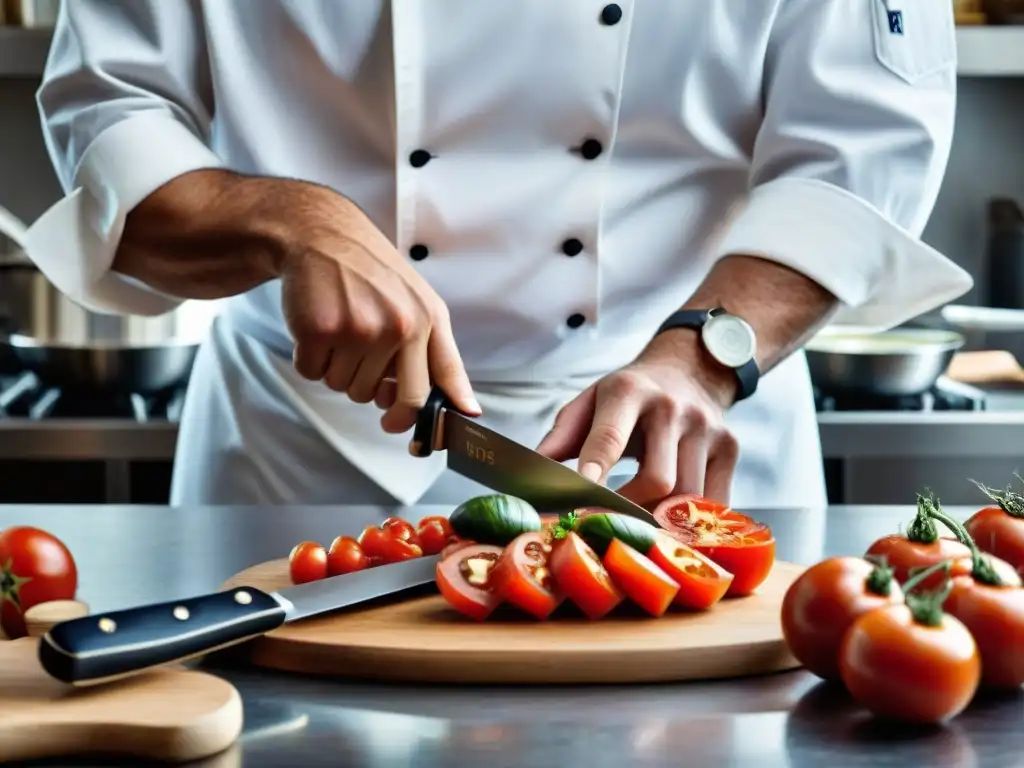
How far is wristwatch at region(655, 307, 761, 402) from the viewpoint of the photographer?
130 centimetres

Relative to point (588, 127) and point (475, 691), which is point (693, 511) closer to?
point (475, 691)

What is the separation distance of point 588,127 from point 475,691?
2.20 ft

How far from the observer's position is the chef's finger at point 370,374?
117 centimetres

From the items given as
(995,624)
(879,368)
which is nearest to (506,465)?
(995,624)

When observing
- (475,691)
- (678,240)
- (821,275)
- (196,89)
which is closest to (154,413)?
(196,89)

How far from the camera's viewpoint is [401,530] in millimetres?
1138

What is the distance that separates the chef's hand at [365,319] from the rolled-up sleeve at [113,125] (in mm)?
192

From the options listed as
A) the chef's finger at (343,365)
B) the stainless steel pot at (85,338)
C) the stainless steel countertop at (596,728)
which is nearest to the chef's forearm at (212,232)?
the chef's finger at (343,365)

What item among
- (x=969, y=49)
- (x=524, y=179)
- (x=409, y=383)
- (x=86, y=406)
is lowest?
(x=86, y=406)

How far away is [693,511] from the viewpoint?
117cm

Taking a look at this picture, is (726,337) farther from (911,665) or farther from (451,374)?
(911,665)

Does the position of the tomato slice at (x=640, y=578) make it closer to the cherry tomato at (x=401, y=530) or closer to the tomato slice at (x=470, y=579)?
the tomato slice at (x=470, y=579)

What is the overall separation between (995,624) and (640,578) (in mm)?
231

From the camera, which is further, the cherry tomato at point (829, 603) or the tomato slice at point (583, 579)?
the tomato slice at point (583, 579)
